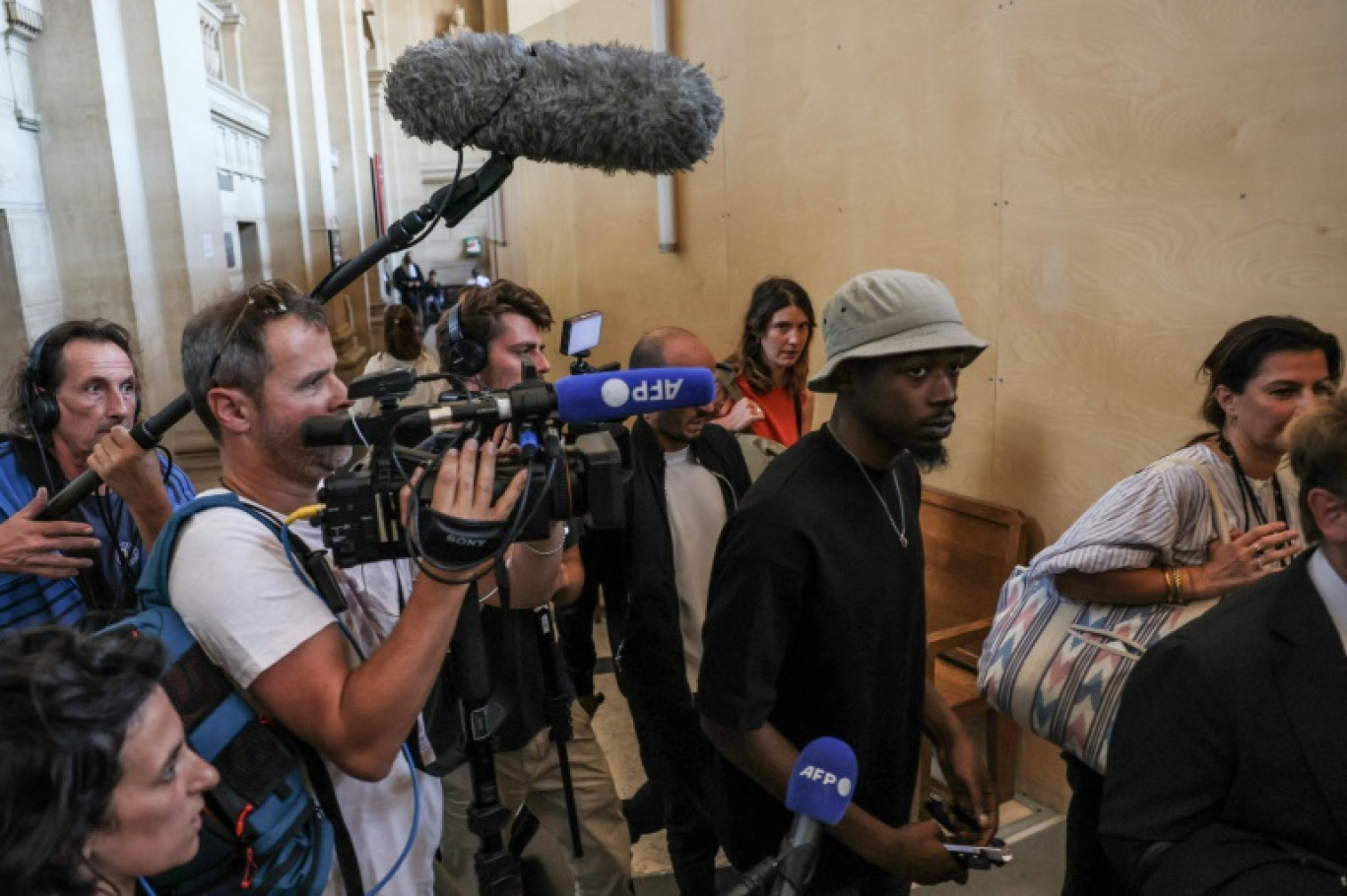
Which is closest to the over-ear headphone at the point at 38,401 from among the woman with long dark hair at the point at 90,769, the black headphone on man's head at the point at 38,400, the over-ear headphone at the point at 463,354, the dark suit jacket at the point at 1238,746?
the black headphone on man's head at the point at 38,400

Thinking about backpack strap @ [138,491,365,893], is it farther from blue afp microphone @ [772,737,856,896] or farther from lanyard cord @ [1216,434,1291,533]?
lanyard cord @ [1216,434,1291,533]

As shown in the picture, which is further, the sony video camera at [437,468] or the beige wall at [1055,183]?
the beige wall at [1055,183]

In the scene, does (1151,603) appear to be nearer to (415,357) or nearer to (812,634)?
(812,634)

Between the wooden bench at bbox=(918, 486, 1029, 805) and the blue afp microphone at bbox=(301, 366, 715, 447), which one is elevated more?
the blue afp microphone at bbox=(301, 366, 715, 447)

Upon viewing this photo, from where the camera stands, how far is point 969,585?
323cm

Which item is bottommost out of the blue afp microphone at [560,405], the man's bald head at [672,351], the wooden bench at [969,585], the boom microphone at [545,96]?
the wooden bench at [969,585]

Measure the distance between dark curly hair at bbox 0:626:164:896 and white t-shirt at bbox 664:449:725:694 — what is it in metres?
1.58

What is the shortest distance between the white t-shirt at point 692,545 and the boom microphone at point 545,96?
1015 mm

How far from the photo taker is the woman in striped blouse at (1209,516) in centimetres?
188

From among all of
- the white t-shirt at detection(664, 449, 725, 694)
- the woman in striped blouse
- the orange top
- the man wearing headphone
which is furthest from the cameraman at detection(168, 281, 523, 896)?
the orange top

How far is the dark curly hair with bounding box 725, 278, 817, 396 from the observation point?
3.47 meters

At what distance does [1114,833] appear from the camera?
1244 millimetres

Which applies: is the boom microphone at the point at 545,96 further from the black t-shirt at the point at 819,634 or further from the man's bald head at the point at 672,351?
the man's bald head at the point at 672,351

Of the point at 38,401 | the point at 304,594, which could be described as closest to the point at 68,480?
the point at 38,401
